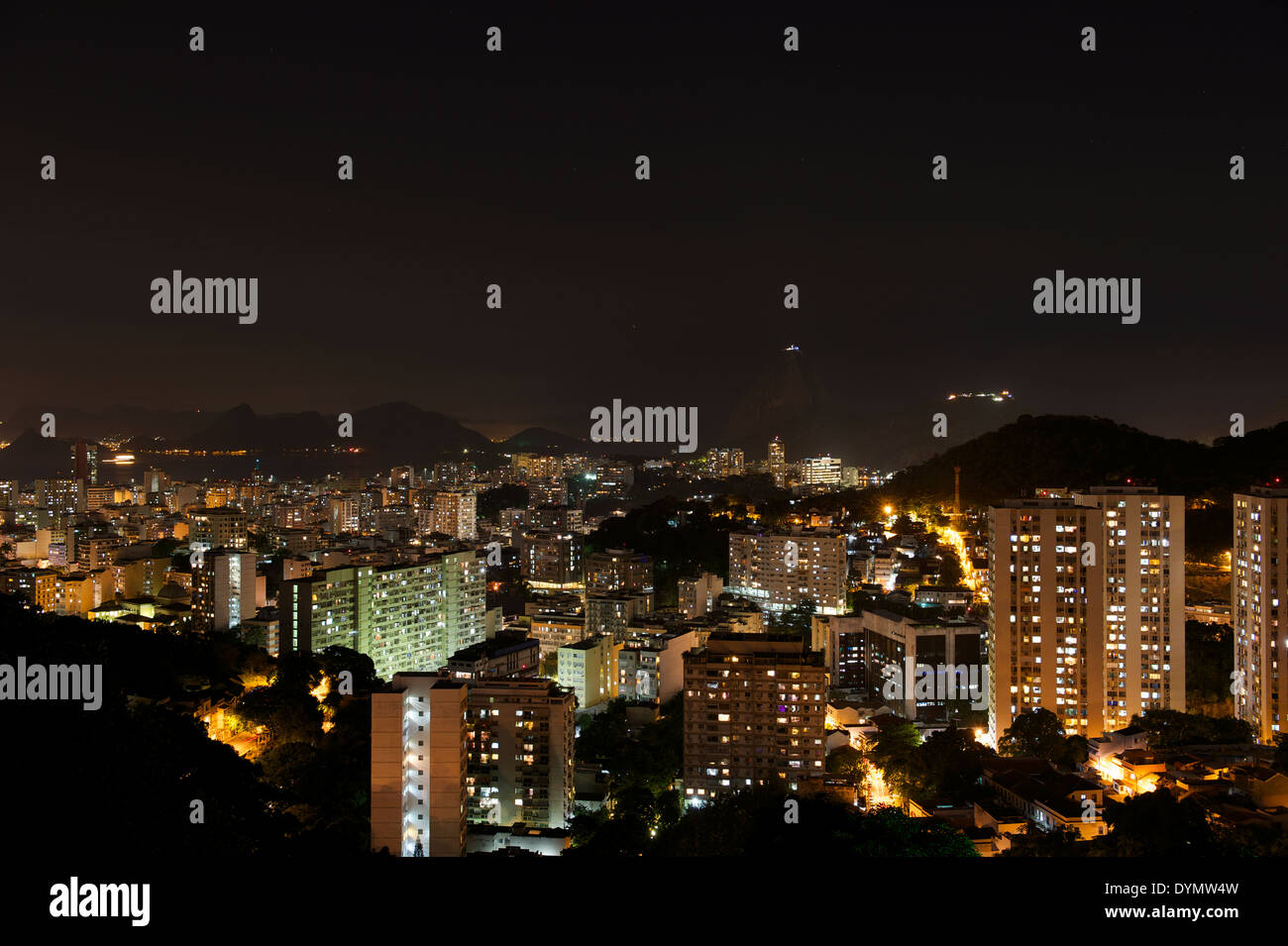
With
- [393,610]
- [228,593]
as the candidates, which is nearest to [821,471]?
[393,610]

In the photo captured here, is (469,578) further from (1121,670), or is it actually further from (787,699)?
(1121,670)

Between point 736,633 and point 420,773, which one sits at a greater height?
point 736,633

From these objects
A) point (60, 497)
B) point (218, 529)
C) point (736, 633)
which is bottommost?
point (736, 633)

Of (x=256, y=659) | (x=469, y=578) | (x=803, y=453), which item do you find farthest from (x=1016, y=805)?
(x=803, y=453)

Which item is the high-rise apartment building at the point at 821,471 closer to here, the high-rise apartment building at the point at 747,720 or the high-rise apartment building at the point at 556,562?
the high-rise apartment building at the point at 556,562

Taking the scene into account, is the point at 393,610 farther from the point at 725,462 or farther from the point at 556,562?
the point at 725,462

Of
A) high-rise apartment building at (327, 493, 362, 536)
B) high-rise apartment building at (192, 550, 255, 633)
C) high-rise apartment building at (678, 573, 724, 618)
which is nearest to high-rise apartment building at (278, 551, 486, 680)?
high-rise apartment building at (192, 550, 255, 633)
